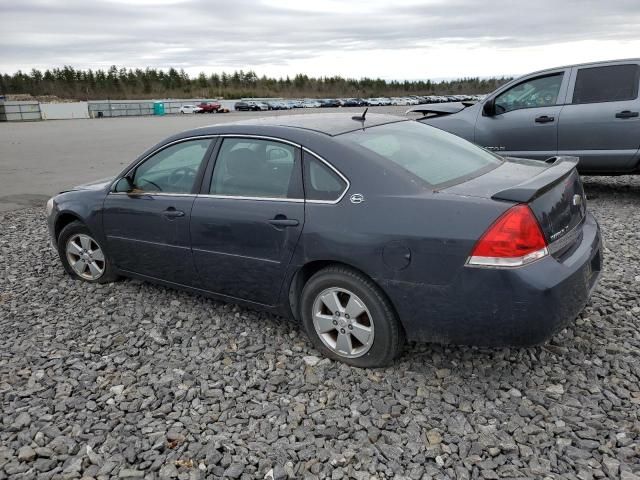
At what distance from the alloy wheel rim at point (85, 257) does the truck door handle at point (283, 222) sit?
2.17 metres

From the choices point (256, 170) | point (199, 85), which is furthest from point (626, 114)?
point (199, 85)

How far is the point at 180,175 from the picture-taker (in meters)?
4.15

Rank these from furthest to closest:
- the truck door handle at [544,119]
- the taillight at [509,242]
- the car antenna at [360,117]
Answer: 1. the truck door handle at [544,119]
2. the car antenna at [360,117]
3. the taillight at [509,242]

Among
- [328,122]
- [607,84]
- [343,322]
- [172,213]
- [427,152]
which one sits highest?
[607,84]

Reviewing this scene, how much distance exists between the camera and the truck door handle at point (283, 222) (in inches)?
132

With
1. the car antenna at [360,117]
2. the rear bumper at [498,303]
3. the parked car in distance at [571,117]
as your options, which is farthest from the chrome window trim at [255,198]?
the parked car in distance at [571,117]

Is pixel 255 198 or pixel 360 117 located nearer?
pixel 255 198

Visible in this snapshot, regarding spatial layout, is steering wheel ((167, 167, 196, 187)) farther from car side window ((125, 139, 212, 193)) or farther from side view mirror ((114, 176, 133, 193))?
side view mirror ((114, 176, 133, 193))

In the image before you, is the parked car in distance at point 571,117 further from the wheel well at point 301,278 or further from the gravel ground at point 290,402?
the wheel well at point 301,278

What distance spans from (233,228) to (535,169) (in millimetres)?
2041

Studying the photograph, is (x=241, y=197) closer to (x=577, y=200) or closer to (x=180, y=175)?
(x=180, y=175)

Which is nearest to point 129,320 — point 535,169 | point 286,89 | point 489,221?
point 489,221

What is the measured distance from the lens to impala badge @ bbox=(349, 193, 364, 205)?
10.3 feet

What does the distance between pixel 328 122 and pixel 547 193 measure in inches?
62.4
